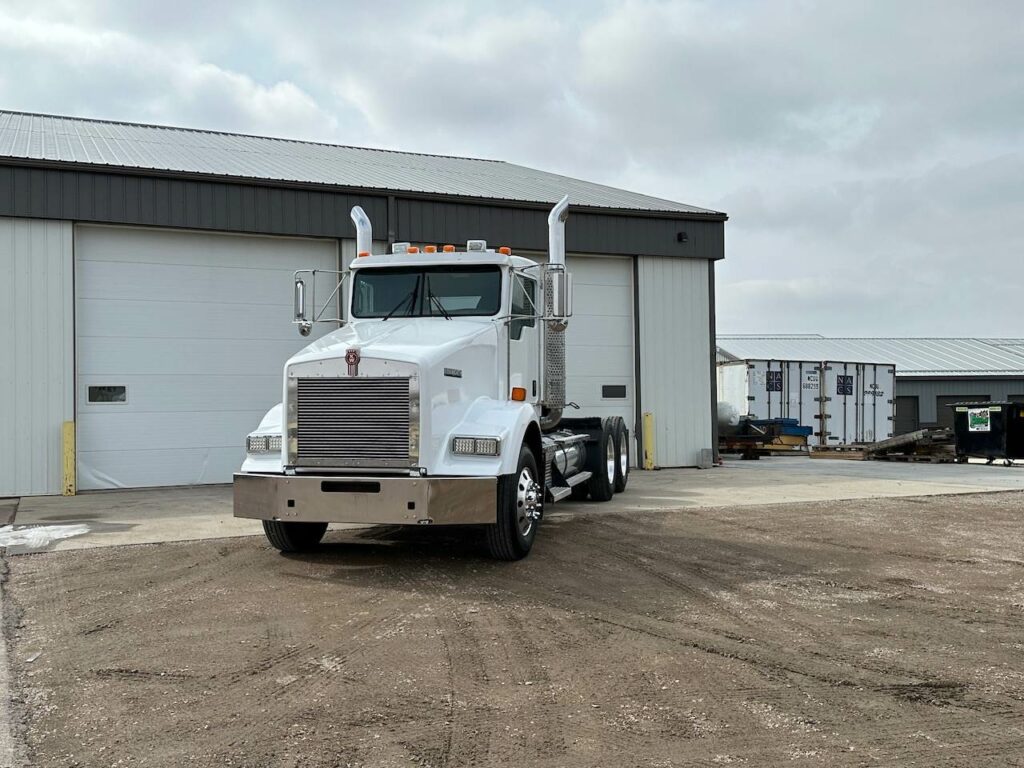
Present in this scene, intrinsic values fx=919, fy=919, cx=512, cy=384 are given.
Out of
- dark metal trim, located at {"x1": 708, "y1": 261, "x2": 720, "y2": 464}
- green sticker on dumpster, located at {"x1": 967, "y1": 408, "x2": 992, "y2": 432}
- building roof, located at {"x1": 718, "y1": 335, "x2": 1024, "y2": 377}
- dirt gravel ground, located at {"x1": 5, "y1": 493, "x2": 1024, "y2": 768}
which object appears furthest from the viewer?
building roof, located at {"x1": 718, "y1": 335, "x2": 1024, "y2": 377}

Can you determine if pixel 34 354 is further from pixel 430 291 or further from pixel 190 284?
pixel 430 291

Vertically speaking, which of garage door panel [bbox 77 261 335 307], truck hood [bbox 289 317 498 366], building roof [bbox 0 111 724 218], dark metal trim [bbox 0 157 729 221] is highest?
building roof [bbox 0 111 724 218]

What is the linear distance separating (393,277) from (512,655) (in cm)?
502

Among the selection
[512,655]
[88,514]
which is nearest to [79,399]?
[88,514]

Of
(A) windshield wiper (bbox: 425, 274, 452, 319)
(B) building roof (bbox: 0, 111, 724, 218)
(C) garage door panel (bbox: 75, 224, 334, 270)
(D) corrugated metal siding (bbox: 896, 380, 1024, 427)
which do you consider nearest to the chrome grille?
(A) windshield wiper (bbox: 425, 274, 452, 319)

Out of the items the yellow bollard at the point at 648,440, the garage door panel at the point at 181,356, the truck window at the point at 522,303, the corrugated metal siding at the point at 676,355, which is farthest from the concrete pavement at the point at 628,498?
the truck window at the point at 522,303

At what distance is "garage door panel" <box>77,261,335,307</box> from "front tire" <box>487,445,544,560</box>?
27.7ft

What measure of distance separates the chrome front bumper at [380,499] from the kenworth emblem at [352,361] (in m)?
0.87

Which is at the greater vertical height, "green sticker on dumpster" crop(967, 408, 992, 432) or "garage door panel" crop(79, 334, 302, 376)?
"garage door panel" crop(79, 334, 302, 376)

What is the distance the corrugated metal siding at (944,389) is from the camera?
37.6 metres

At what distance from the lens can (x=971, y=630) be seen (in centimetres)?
601

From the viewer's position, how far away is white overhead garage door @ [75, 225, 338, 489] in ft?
47.4

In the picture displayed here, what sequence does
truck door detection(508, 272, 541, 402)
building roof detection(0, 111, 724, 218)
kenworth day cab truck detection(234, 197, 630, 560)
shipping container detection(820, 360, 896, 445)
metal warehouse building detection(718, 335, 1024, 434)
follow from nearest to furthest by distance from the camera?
kenworth day cab truck detection(234, 197, 630, 560) < truck door detection(508, 272, 541, 402) < building roof detection(0, 111, 724, 218) < shipping container detection(820, 360, 896, 445) < metal warehouse building detection(718, 335, 1024, 434)

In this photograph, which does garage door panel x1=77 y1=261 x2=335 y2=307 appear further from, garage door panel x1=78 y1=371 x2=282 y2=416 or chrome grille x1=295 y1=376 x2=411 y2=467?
chrome grille x1=295 y1=376 x2=411 y2=467
